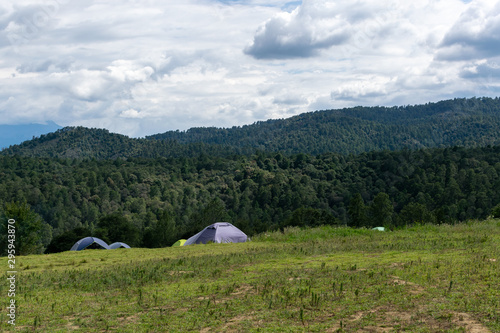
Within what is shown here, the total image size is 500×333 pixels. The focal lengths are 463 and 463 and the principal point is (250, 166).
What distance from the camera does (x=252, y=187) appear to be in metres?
121

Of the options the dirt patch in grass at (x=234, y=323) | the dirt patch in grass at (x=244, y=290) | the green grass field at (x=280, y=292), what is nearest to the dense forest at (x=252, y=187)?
the green grass field at (x=280, y=292)

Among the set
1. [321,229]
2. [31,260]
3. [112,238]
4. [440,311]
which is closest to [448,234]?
[321,229]

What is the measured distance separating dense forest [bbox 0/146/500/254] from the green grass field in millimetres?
54857

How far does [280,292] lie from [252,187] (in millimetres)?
112443

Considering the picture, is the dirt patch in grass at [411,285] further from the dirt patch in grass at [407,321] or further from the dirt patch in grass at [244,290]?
the dirt patch in grass at [244,290]

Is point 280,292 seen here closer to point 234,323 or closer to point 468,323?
point 234,323

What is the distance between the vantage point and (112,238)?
55.0m

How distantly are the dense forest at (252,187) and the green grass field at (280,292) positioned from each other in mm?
54857

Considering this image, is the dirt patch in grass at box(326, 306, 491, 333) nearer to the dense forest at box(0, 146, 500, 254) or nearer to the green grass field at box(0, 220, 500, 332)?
the green grass field at box(0, 220, 500, 332)

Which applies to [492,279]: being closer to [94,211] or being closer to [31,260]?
[31,260]

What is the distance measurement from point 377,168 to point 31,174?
9321 cm

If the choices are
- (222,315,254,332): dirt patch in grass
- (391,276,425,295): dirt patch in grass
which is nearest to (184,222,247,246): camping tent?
(391,276,425,295): dirt patch in grass

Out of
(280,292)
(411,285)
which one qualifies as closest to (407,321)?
(411,285)

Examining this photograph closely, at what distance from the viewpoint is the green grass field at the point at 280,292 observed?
6.89m
